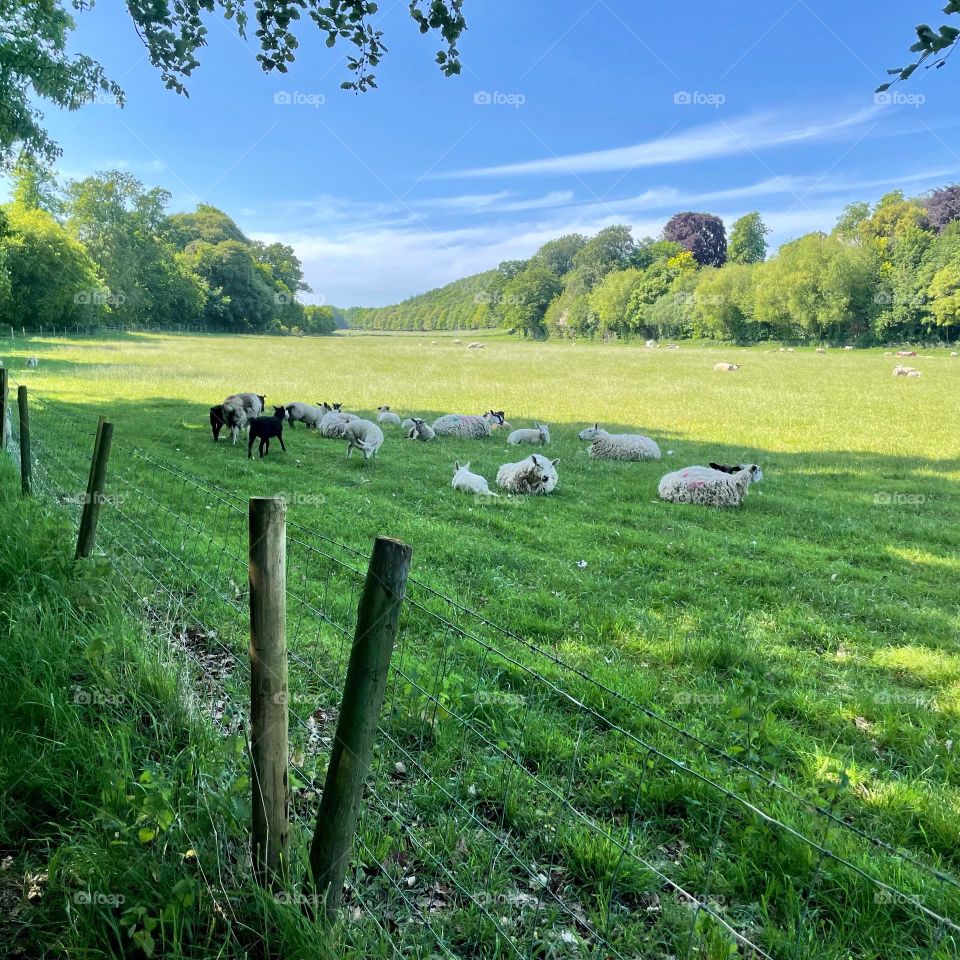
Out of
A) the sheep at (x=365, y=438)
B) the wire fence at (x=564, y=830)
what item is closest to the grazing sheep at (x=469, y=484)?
the sheep at (x=365, y=438)

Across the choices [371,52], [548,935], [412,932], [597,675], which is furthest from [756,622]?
[371,52]

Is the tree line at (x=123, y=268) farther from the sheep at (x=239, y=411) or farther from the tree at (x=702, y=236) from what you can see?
the tree at (x=702, y=236)

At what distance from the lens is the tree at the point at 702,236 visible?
141875mm

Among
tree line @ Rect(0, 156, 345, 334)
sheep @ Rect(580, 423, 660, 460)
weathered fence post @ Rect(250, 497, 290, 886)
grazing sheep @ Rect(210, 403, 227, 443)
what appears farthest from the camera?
tree line @ Rect(0, 156, 345, 334)

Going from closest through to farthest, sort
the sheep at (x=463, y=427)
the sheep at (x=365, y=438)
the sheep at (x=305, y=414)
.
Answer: the sheep at (x=365, y=438) → the sheep at (x=305, y=414) → the sheep at (x=463, y=427)

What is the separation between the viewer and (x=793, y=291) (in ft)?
258

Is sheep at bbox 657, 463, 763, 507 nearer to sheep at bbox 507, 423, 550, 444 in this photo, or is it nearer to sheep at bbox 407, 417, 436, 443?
sheep at bbox 507, 423, 550, 444

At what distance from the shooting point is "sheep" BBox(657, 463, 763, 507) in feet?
37.8

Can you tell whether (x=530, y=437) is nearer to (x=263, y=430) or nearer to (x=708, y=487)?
(x=708, y=487)

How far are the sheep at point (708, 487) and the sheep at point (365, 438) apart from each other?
22.6 ft

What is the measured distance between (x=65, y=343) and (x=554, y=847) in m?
64.2

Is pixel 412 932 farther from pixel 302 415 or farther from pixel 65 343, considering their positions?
pixel 65 343

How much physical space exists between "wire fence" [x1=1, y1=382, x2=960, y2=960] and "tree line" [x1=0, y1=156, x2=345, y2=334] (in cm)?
2322

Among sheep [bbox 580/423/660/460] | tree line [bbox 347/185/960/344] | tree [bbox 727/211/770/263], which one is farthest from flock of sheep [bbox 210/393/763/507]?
tree [bbox 727/211/770/263]
